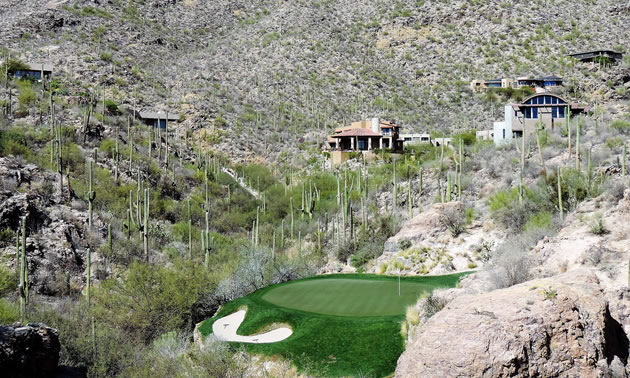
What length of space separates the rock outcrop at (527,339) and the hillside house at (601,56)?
58369 millimetres

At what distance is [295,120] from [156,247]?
30.8m

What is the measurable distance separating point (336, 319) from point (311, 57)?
54.2m

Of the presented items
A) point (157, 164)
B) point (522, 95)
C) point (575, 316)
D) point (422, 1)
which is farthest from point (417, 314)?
point (422, 1)

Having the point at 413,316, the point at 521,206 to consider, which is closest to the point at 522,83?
the point at 521,206

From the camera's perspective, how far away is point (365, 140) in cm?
4659

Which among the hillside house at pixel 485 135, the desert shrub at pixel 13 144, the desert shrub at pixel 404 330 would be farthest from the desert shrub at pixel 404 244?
the hillside house at pixel 485 135

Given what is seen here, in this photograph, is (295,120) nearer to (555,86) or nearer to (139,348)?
(555,86)

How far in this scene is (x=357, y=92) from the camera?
59.4 meters

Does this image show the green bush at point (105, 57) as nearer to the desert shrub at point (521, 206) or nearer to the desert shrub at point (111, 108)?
the desert shrub at point (111, 108)

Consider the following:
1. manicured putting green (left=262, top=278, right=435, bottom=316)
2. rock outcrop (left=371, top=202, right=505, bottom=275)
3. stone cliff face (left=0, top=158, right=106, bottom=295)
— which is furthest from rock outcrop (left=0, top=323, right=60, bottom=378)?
rock outcrop (left=371, top=202, right=505, bottom=275)

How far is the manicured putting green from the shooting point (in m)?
14.6

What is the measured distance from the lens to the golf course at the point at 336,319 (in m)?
11.4

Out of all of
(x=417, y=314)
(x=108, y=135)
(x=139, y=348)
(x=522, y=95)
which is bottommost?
(x=139, y=348)

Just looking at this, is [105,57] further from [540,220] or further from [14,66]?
[540,220]
